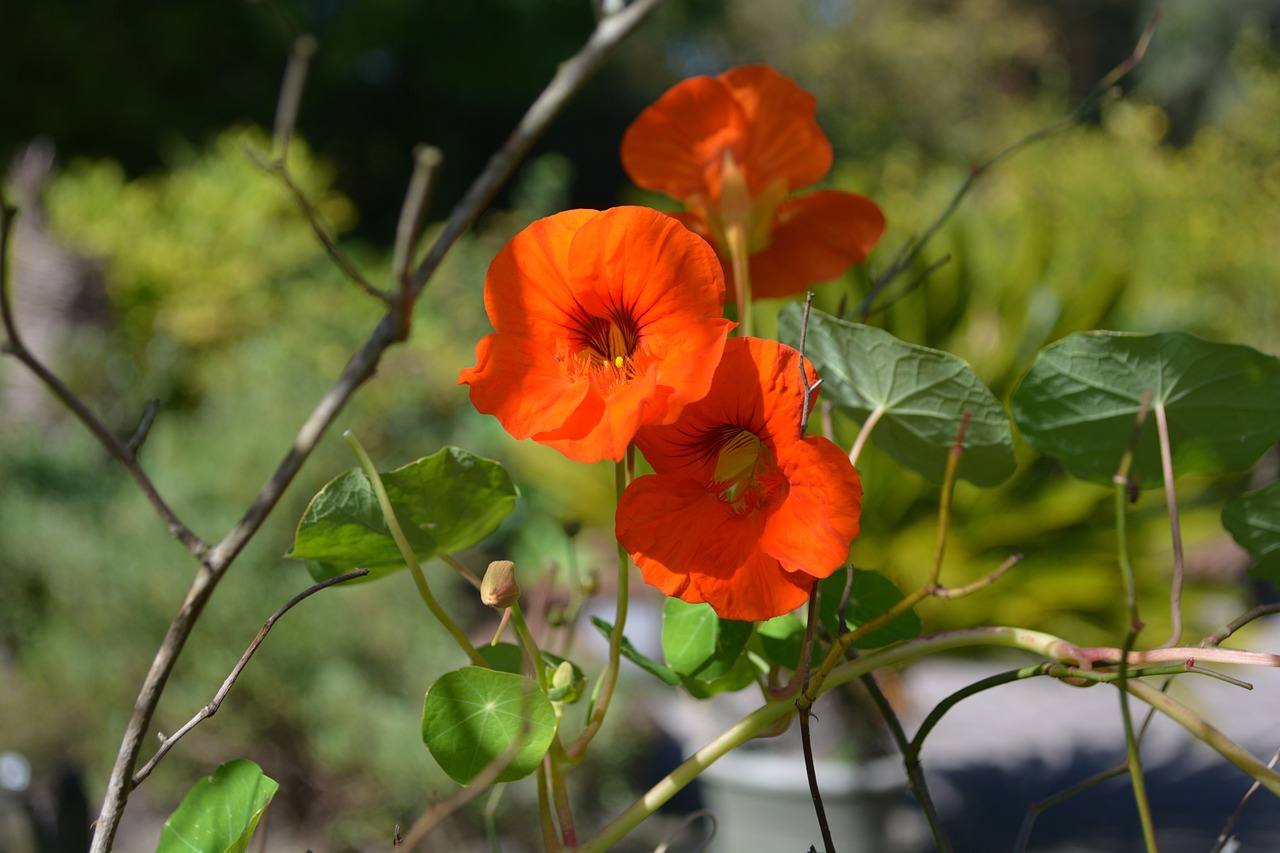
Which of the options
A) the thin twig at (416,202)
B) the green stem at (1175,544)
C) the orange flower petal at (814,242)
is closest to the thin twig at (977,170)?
the orange flower petal at (814,242)

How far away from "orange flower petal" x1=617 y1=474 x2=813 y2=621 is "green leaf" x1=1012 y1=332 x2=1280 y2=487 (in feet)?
0.37

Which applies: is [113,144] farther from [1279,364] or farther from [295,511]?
[1279,364]

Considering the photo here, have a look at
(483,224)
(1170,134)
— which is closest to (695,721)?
(483,224)

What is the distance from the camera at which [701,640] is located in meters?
0.33

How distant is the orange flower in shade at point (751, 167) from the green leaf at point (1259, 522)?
0.16m

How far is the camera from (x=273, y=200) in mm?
3818

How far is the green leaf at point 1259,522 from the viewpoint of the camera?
1.06ft

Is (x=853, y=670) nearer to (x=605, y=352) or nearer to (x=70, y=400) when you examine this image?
(x=605, y=352)

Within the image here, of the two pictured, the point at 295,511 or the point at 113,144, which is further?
the point at 113,144

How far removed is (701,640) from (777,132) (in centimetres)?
21

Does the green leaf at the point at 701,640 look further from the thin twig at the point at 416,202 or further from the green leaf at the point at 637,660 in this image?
the thin twig at the point at 416,202

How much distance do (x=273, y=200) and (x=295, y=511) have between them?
2034 mm

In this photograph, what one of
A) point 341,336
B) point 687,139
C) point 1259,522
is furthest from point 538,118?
point 341,336

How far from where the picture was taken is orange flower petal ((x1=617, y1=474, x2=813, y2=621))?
27cm
